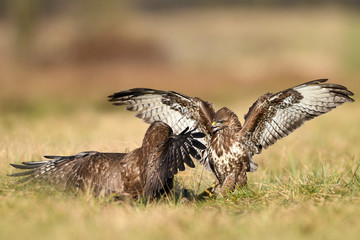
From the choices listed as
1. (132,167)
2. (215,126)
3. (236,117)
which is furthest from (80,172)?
(236,117)

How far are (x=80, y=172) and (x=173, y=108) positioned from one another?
1260 mm

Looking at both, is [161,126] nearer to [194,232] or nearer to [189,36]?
[194,232]

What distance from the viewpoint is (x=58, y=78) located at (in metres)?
19.0

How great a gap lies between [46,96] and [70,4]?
1405 cm

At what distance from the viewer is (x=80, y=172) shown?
4.64 meters

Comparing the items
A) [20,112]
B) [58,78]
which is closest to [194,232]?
[20,112]

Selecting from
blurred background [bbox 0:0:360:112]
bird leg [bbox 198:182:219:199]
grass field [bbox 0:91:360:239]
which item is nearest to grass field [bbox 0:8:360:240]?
grass field [bbox 0:91:360:239]

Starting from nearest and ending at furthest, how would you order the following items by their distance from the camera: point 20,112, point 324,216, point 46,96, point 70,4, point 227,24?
point 324,216 → point 20,112 → point 46,96 → point 70,4 → point 227,24

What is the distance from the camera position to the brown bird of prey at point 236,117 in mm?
5035

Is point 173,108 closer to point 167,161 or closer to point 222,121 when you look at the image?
point 222,121

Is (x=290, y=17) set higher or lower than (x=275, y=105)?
higher

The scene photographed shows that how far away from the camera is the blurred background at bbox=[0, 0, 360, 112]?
18453 millimetres

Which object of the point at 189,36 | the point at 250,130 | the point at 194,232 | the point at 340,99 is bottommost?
the point at 194,232

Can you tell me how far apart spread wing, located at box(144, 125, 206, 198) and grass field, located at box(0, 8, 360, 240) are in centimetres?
18
